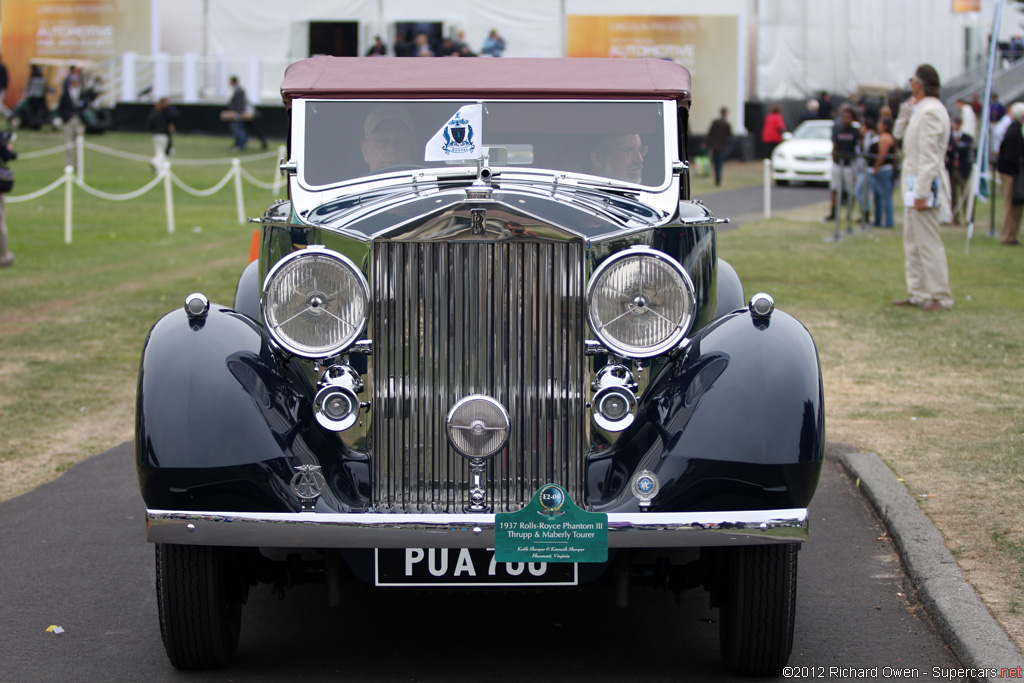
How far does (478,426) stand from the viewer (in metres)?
3.76

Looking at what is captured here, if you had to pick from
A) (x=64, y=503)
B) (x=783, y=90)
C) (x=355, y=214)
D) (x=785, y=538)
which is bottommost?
(x=64, y=503)

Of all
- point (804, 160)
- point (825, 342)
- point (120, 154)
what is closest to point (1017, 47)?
point (804, 160)

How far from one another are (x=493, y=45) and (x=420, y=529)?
28438 millimetres

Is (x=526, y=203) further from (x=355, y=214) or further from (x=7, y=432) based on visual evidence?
(x=7, y=432)

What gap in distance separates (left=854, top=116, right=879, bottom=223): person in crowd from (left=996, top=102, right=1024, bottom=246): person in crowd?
227 cm

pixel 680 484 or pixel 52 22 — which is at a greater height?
pixel 52 22

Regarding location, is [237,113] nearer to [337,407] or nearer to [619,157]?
[619,157]

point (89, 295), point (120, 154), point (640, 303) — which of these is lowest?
point (89, 295)

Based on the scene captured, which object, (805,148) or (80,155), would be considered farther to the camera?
(805,148)

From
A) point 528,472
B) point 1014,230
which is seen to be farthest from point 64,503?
point 1014,230

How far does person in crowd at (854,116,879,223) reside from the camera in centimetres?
1811

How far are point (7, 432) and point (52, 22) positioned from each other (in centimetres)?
2932

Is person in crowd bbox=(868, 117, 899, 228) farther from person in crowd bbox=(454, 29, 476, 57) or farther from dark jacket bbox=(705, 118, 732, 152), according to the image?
person in crowd bbox=(454, 29, 476, 57)

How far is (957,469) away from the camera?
6.07 meters
